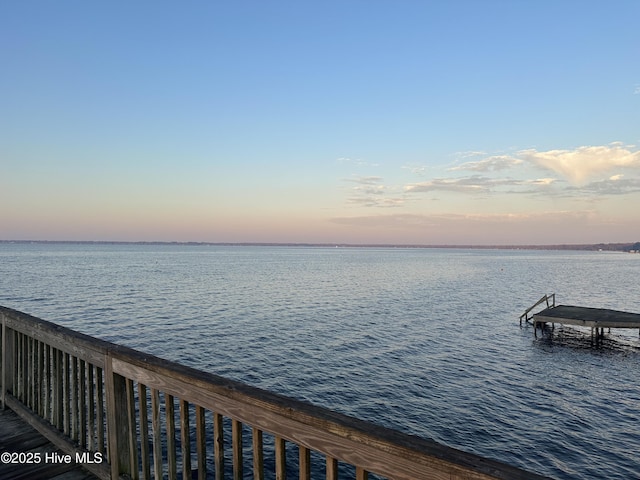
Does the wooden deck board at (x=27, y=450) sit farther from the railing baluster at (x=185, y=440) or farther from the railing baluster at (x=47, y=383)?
the railing baluster at (x=185, y=440)

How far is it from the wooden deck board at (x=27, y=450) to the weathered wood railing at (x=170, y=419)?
0.32 feet

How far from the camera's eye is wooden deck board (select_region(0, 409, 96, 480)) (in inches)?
153

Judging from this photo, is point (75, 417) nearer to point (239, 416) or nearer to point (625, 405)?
point (239, 416)

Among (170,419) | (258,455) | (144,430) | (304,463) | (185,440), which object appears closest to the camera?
(304,463)

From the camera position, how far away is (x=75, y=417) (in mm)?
4289

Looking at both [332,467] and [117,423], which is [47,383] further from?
[332,467]

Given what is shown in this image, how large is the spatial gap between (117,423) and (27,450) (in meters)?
1.76

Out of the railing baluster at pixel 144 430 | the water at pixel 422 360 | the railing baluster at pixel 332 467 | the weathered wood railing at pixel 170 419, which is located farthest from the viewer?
the water at pixel 422 360

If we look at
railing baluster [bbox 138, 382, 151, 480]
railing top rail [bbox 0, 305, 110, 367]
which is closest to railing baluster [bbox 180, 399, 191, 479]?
railing baluster [bbox 138, 382, 151, 480]

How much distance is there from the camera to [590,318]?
93.3 ft

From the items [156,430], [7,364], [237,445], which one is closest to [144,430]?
[156,430]

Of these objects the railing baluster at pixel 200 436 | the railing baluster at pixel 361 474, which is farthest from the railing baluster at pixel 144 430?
the railing baluster at pixel 361 474

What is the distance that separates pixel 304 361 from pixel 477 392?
8424mm

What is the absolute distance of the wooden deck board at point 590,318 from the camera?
26594 mm
